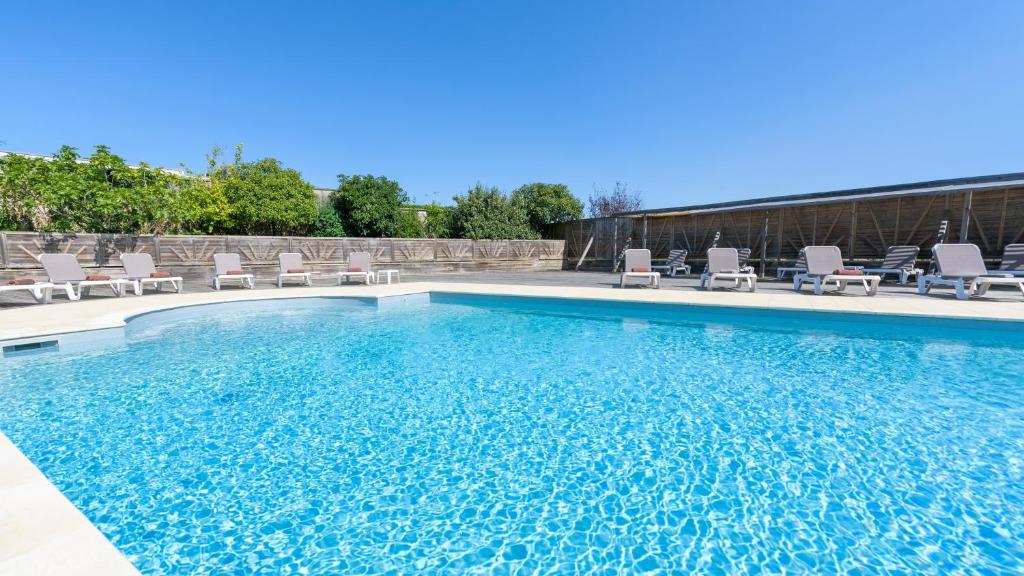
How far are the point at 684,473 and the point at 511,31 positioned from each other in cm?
1590

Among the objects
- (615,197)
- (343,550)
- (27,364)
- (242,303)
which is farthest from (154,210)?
(615,197)

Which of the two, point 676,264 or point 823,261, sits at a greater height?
point 823,261

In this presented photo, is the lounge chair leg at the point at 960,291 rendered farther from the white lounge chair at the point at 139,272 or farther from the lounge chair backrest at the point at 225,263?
the lounge chair backrest at the point at 225,263

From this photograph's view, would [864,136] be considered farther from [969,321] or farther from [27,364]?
[27,364]

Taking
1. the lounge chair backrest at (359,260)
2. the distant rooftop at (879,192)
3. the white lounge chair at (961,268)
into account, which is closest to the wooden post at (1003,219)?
the distant rooftop at (879,192)

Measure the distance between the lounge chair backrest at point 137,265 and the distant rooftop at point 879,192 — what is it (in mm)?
14343

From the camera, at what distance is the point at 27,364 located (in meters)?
4.62

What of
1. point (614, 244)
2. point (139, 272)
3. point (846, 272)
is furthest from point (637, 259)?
point (139, 272)

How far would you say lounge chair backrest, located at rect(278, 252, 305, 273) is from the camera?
474 inches

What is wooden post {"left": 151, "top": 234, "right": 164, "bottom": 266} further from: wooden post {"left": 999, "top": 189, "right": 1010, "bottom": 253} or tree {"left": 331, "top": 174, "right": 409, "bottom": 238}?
wooden post {"left": 999, "top": 189, "right": 1010, "bottom": 253}

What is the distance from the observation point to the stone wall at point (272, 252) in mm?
10594

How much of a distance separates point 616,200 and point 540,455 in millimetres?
30127

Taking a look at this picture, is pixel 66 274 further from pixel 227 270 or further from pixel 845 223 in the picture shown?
pixel 845 223

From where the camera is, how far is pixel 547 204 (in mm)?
25094
